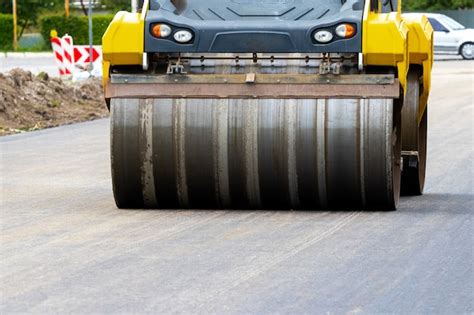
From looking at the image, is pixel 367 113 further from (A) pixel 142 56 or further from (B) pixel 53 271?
(B) pixel 53 271

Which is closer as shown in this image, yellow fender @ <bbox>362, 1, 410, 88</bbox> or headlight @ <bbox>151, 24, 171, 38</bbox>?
yellow fender @ <bbox>362, 1, 410, 88</bbox>

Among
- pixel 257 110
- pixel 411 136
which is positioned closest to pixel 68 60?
pixel 411 136

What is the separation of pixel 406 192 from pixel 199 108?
2.66 meters

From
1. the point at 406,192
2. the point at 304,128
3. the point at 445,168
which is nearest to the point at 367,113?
the point at 304,128

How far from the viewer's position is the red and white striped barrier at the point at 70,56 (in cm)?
2811


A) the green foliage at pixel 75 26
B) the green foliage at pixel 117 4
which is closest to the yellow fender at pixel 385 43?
the green foliage at pixel 75 26

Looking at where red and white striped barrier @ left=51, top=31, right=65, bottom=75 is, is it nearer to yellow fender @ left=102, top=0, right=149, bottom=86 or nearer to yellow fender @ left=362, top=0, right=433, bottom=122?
yellow fender @ left=102, top=0, right=149, bottom=86

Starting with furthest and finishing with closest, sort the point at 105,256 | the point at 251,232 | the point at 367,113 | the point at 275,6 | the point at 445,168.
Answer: the point at 445,168
the point at 275,6
the point at 367,113
the point at 251,232
the point at 105,256

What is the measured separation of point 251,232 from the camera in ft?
30.6

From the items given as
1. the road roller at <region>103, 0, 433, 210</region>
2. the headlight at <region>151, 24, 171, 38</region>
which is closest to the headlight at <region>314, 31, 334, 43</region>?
the road roller at <region>103, 0, 433, 210</region>

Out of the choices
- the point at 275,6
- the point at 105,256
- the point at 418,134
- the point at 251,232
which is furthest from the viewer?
the point at 418,134

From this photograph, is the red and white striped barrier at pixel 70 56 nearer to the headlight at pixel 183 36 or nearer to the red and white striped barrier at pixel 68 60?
the red and white striped barrier at pixel 68 60

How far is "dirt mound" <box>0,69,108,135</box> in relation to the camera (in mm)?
20922

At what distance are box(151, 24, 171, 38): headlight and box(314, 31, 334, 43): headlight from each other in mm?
1107
